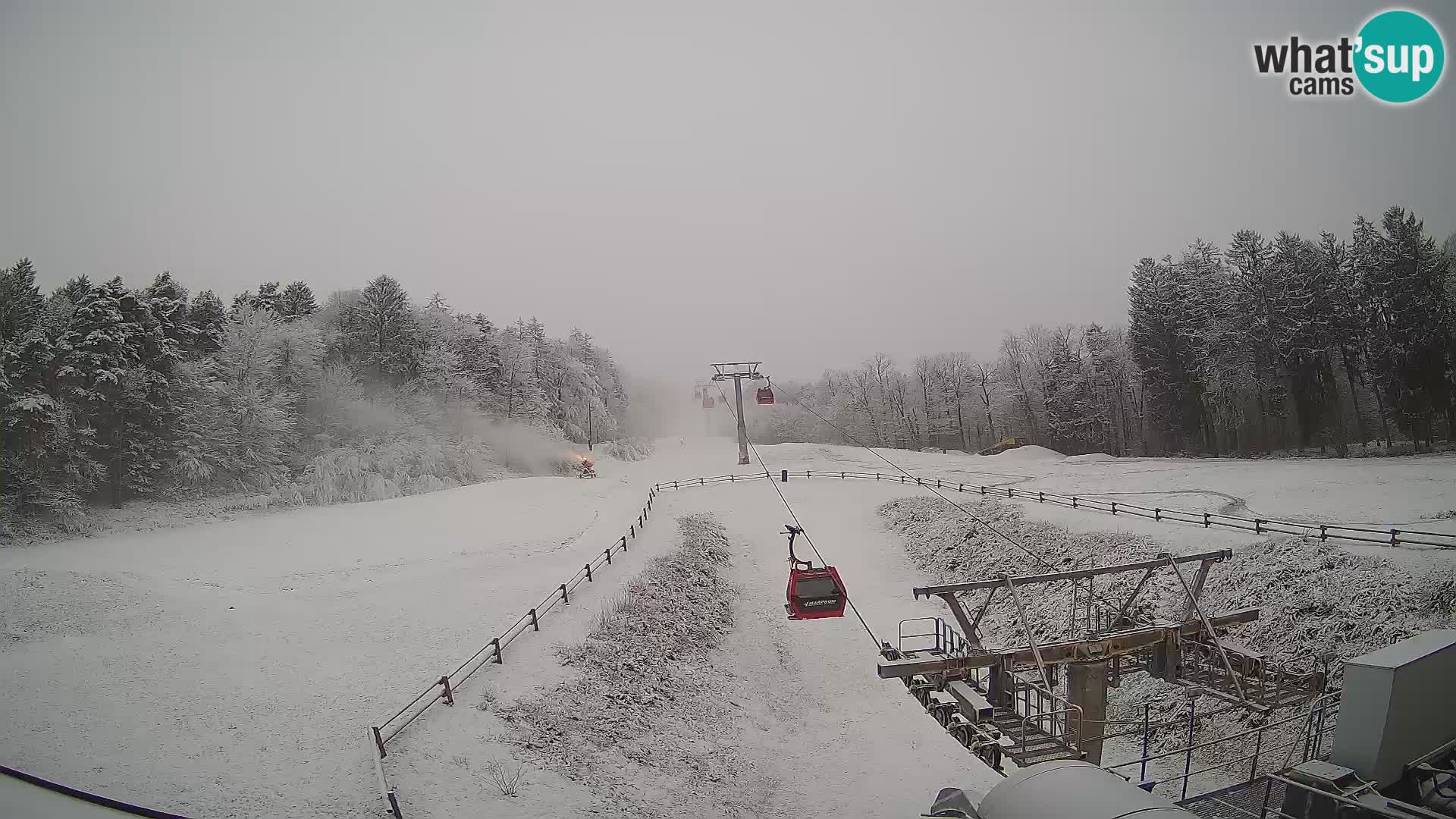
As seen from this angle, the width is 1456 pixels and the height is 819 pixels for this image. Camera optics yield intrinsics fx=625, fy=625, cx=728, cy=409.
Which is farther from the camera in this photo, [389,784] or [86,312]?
[86,312]

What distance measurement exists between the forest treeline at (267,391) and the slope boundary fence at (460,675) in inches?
376

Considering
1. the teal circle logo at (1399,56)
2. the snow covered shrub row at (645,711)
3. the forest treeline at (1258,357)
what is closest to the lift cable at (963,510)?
the snow covered shrub row at (645,711)

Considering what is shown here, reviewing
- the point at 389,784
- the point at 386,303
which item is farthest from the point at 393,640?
the point at 386,303

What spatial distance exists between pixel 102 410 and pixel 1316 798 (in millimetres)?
29910

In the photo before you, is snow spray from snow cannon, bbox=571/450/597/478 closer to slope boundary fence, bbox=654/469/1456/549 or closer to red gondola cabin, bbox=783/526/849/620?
slope boundary fence, bbox=654/469/1456/549

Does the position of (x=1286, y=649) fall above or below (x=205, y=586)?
below

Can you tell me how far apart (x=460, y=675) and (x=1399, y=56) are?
27.4m

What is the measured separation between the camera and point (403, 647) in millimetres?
16469

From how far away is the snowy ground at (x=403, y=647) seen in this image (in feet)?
33.7

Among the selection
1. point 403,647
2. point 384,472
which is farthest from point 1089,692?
point 384,472

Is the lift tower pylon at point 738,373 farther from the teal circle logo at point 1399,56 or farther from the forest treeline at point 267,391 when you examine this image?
the teal circle logo at point 1399,56

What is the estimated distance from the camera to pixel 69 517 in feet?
52.6

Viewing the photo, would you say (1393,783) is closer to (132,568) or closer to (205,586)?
(205,586)

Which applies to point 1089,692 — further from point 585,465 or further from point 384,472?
point 585,465
